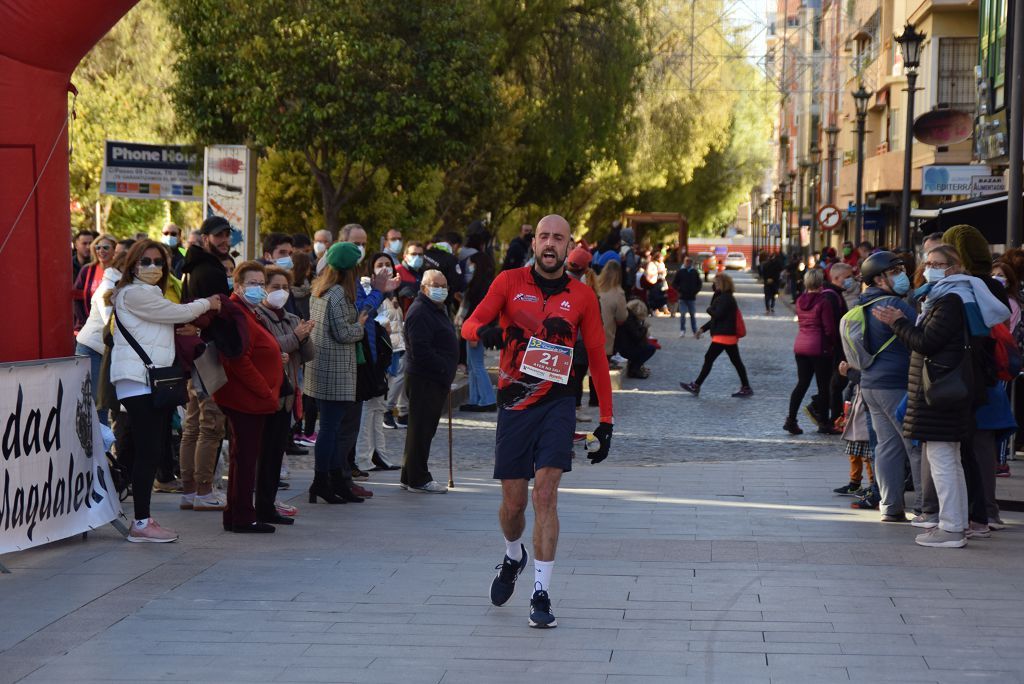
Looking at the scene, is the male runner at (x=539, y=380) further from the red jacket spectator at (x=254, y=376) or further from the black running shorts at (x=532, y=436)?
the red jacket spectator at (x=254, y=376)

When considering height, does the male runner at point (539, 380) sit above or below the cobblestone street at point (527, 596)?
above

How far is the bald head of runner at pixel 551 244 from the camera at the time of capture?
6.92 meters

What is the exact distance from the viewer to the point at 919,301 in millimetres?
9680

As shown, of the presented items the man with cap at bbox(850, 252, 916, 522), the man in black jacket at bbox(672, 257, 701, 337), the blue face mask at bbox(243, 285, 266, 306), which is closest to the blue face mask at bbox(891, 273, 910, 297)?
the man with cap at bbox(850, 252, 916, 522)

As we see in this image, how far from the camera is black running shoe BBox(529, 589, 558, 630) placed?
6.72 m

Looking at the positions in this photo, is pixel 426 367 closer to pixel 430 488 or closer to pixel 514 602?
pixel 430 488

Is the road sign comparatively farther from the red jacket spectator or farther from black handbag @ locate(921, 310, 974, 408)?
the red jacket spectator

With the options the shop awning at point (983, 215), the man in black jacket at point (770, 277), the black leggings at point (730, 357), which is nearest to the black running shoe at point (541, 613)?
the black leggings at point (730, 357)

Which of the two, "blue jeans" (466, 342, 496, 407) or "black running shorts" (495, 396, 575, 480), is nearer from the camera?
"black running shorts" (495, 396, 575, 480)

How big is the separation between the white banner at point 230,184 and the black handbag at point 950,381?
10121mm

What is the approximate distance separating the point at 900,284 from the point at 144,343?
4716 mm

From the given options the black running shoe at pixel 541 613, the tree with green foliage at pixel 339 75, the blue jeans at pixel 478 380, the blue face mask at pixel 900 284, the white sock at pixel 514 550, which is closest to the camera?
the black running shoe at pixel 541 613

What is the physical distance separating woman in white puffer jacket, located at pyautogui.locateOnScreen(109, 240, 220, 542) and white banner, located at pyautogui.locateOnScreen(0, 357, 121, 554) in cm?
30

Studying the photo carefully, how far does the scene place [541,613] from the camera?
265 inches
